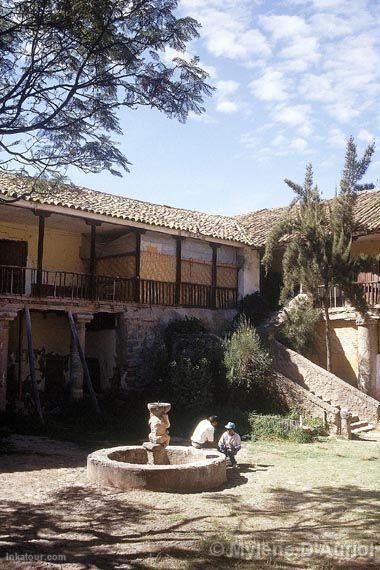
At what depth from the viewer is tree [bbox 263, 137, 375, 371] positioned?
17047mm

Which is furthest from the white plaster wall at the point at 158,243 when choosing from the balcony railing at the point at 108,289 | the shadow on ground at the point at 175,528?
the shadow on ground at the point at 175,528

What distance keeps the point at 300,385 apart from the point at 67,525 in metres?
10.9

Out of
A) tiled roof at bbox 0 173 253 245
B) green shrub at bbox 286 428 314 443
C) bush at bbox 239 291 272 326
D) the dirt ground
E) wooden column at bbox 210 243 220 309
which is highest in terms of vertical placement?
tiled roof at bbox 0 173 253 245

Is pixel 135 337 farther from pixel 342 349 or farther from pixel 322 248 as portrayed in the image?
pixel 342 349

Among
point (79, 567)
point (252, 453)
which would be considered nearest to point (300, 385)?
point (252, 453)

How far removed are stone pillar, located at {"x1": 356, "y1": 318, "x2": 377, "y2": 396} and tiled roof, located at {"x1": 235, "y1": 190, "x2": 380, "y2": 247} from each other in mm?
3012

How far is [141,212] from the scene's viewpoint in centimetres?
2011

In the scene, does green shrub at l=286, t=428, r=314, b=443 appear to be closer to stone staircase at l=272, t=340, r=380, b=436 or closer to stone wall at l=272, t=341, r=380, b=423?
stone staircase at l=272, t=340, r=380, b=436

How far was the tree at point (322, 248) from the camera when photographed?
17047 millimetres

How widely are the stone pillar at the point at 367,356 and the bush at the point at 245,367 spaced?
3.55 m

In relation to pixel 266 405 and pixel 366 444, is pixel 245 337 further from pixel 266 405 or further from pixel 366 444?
pixel 366 444

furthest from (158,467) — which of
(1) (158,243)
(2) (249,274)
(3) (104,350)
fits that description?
(2) (249,274)

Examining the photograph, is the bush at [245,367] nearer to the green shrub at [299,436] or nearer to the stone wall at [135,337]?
the green shrub at [299,436]

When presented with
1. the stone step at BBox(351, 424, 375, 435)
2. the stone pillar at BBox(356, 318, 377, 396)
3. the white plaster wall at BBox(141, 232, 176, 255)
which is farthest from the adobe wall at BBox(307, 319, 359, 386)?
the white plaster wall at BBox(141, 232, 176, 255)
